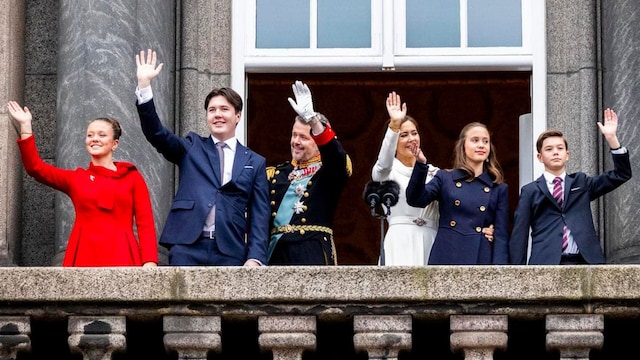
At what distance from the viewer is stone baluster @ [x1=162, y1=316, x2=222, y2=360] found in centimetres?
1466

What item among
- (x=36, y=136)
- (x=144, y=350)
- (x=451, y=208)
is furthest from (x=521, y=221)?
(x=36, y=136)

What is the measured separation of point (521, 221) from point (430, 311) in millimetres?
1683

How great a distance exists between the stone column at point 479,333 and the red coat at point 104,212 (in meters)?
2.26

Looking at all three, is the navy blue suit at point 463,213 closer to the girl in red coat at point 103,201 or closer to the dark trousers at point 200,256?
the dark trousers at point 200,256

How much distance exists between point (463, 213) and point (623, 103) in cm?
Answer: 223

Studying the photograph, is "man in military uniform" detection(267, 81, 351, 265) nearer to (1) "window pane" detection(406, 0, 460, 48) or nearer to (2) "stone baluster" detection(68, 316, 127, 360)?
(2) "stone baluster" detection(68, 316, 127, 360)

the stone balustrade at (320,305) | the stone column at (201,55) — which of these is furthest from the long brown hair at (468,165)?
the stone column at (201,55)

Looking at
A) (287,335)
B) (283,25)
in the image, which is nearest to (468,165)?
(287,335)

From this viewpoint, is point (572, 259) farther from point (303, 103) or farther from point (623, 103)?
point (623, 103)

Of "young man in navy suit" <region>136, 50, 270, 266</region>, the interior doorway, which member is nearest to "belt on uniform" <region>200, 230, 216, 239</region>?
"young man in navy suit" <region>136, 50, 270, 266</region>

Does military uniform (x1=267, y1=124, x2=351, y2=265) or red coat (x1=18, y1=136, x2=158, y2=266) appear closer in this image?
red coat (x1=18, y1=136, x2=158, y2=266)

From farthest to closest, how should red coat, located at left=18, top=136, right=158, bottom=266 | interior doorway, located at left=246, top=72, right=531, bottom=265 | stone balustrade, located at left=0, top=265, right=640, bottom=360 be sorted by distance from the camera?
interior doorway, located at left=246, top=72, right=531, bottom=265 → red coat, located at left=18, top=136, right=158, bottom=266 → stone balustrade, located at left=0, top=265, right=640, bottom=360

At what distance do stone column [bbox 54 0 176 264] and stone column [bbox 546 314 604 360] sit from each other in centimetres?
403

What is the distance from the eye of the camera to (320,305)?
578 inches
